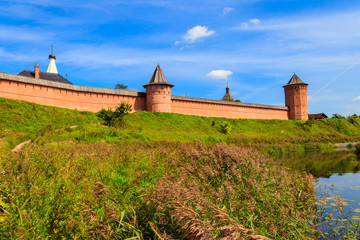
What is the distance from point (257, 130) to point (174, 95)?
11995 millimetres

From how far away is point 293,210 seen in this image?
3715 millimetres

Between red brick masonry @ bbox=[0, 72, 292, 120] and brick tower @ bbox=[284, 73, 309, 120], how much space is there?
2601 mm

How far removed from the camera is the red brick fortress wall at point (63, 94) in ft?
76.2

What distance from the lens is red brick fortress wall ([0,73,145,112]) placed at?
2323 cm

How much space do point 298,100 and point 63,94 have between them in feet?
116

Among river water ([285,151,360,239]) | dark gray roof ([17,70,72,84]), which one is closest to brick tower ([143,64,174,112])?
dark gray roof ([17,70,72,84])

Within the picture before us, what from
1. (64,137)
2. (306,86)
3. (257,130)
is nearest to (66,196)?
(64,137)

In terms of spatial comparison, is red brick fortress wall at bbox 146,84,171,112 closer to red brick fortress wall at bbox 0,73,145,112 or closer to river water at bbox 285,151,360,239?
red brick fortress wall at bbox 0,73,145,112

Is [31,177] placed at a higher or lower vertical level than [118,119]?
lower

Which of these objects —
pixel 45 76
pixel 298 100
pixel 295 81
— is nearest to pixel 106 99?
pixel 45 76

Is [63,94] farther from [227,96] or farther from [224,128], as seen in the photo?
[227,96]

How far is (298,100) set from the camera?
1681 inches

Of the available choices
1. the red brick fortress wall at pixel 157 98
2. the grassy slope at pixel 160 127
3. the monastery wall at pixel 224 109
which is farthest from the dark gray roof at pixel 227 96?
the red brick fortress wall at pixel 157 98

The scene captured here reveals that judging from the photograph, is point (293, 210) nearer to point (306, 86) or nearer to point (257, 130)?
point (257, 130)
